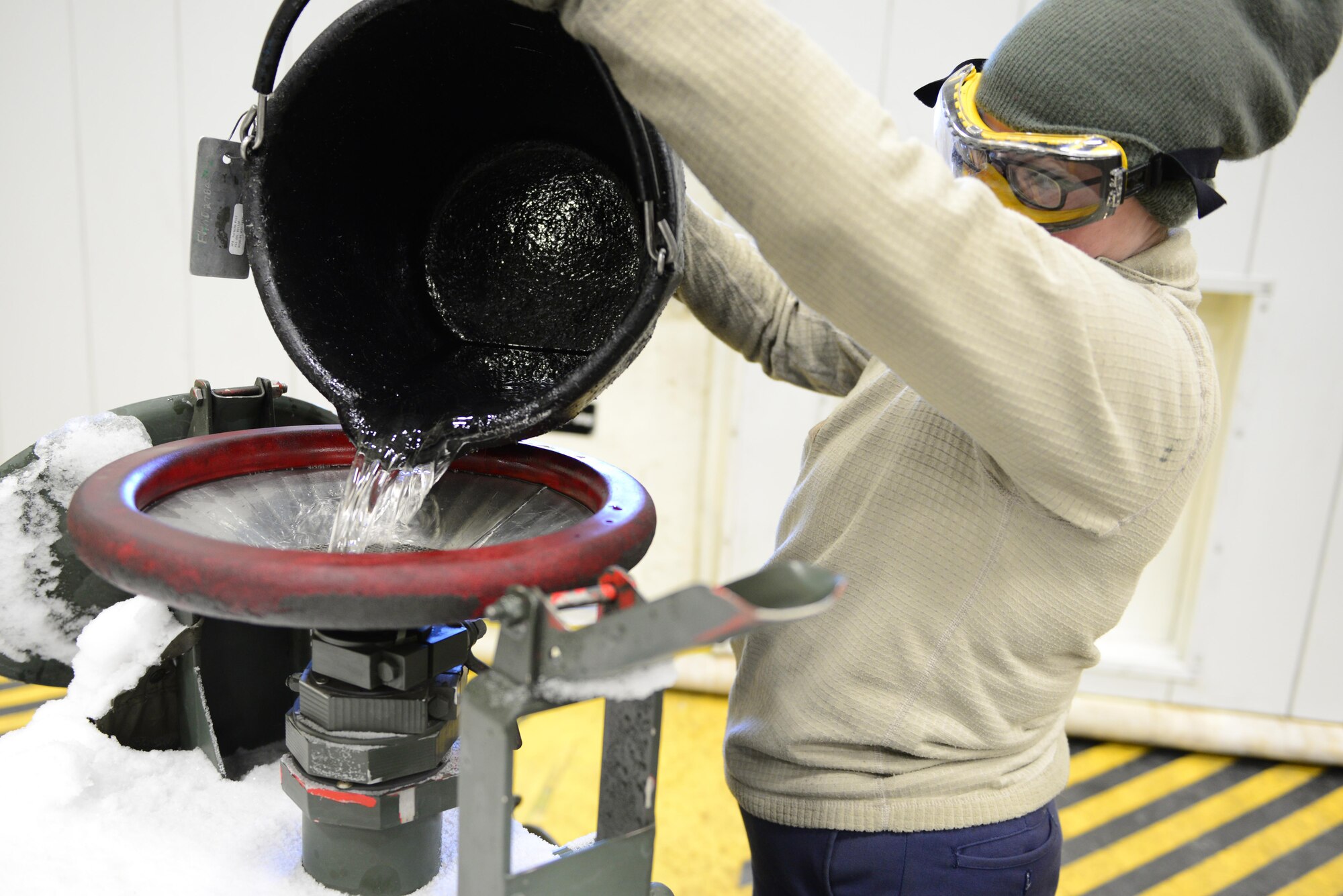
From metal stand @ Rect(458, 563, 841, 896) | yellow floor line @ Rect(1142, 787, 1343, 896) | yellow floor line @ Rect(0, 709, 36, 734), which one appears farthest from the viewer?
yellow floor line @ Rect(0, 709, 36, 734)

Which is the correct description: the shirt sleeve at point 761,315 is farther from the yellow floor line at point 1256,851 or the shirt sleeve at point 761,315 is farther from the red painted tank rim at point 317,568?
the yellow floor line at point 1256,851

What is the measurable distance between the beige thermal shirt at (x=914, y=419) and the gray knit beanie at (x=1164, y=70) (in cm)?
11

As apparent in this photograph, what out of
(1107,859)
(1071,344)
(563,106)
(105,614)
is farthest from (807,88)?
(1107,859)

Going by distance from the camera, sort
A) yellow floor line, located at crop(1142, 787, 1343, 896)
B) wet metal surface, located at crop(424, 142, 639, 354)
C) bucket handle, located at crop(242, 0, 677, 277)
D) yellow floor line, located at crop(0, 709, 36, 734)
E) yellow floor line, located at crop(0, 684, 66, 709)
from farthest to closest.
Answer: yellow floor line, located at crop(0, 684, 66, 709)
yellow floor line, located at crop(0, 709, 36, 734)
yellow floor line, located at crop(1142, 787, 1343, 896)
wet metal surface, located at crop(424, 142, 639, 354)
bucket handle, located at crop(242, 0, 677, 277)

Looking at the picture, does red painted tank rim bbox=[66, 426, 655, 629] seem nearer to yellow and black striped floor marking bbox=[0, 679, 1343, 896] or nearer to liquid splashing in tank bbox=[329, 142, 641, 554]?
liquid splashing in tank bbox=[329, 142, 641, 554]

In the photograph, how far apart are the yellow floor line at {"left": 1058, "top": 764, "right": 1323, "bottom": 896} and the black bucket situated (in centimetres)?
148

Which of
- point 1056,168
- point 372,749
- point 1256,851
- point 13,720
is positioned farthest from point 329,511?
point 1256,851

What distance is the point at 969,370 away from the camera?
0.63 m

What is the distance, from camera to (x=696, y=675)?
2402 millimetres

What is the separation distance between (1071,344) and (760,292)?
598 millimetres

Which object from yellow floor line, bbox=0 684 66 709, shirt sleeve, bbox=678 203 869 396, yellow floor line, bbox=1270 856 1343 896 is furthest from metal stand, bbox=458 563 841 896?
yellow floor line, bbox=0 684 66 709

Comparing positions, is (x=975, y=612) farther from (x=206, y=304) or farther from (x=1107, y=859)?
(x=206, y=304)

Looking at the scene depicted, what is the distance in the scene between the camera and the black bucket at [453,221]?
79cm

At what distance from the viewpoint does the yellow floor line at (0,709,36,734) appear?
2.04 metres
